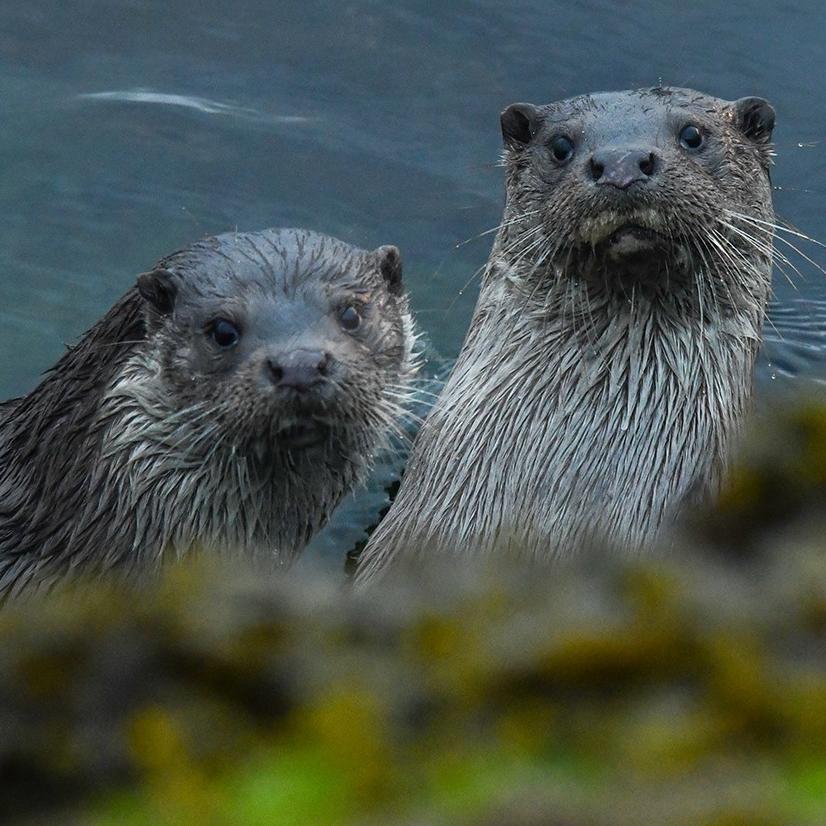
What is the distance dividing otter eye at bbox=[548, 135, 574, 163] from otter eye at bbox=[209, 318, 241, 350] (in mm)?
1185

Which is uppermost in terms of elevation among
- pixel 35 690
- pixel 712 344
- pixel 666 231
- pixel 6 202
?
pixel 35 690

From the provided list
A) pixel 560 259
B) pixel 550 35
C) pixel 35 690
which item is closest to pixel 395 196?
pixel 550 35

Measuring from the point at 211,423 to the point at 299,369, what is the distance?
435 mm

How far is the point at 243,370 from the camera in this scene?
4957mm

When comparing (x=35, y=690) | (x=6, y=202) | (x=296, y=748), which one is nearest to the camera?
(x=296, y=748)

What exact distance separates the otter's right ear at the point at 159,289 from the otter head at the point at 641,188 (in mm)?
1129

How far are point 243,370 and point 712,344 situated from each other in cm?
153

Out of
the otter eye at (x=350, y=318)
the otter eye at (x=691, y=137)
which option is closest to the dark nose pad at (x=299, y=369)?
the otter eye at (x=350, y=318)

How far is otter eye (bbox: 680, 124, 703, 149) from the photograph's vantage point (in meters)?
5.35

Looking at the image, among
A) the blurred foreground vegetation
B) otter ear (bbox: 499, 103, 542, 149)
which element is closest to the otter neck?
otter ear (bbox: 499, 103, 542, 149)

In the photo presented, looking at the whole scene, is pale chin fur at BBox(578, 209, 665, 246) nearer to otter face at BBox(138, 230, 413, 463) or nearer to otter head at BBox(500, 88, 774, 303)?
otter head at BBox(500, 88, 774, 303)

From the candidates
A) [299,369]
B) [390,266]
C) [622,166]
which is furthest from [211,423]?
[622,166]

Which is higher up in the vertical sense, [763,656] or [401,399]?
[763,656]

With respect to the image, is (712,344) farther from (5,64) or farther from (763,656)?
(5,64)
